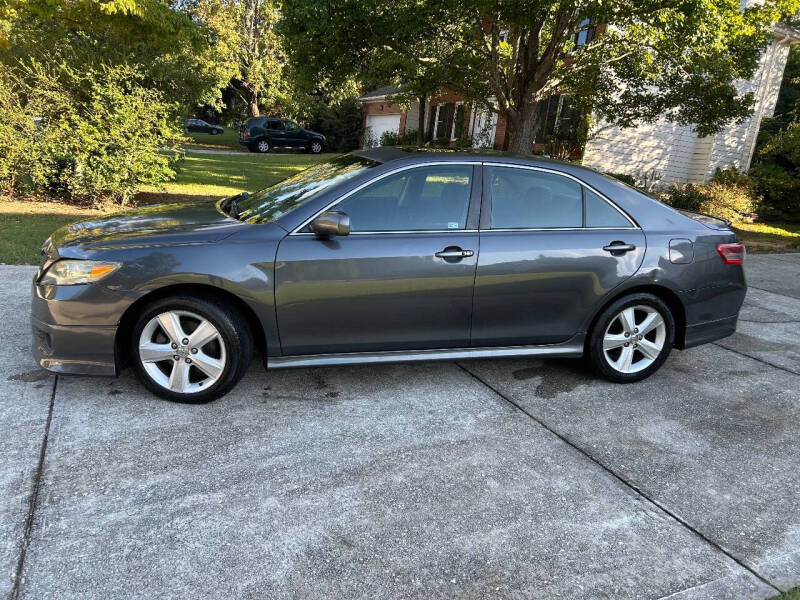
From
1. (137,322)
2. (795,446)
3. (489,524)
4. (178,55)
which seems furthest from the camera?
(178,55)

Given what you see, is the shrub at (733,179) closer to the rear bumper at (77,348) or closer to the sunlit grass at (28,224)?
the sunlit grass at (28,224)

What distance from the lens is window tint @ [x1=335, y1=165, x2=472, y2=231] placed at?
12.2 ft

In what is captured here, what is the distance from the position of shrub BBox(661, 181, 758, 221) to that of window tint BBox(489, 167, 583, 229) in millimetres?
11740

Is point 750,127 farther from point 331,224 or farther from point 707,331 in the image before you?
point 331,224

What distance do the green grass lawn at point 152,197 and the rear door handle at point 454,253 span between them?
513 centimetres

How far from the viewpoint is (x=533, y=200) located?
4059mm

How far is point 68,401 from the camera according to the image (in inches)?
140

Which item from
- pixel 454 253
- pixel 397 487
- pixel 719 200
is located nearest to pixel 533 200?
pixel 454 253

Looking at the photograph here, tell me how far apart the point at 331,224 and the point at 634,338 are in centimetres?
235

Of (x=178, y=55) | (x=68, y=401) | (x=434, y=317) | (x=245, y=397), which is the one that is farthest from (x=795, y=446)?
(x=178, y=55)

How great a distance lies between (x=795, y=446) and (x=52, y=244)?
4723 mm

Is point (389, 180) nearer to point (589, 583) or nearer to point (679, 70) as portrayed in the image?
point (589, 583)

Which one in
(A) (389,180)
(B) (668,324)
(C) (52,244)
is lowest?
(B) (668,324)

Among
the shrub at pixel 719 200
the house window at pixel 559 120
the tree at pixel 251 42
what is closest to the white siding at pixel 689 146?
the house window at pixel 559 120
